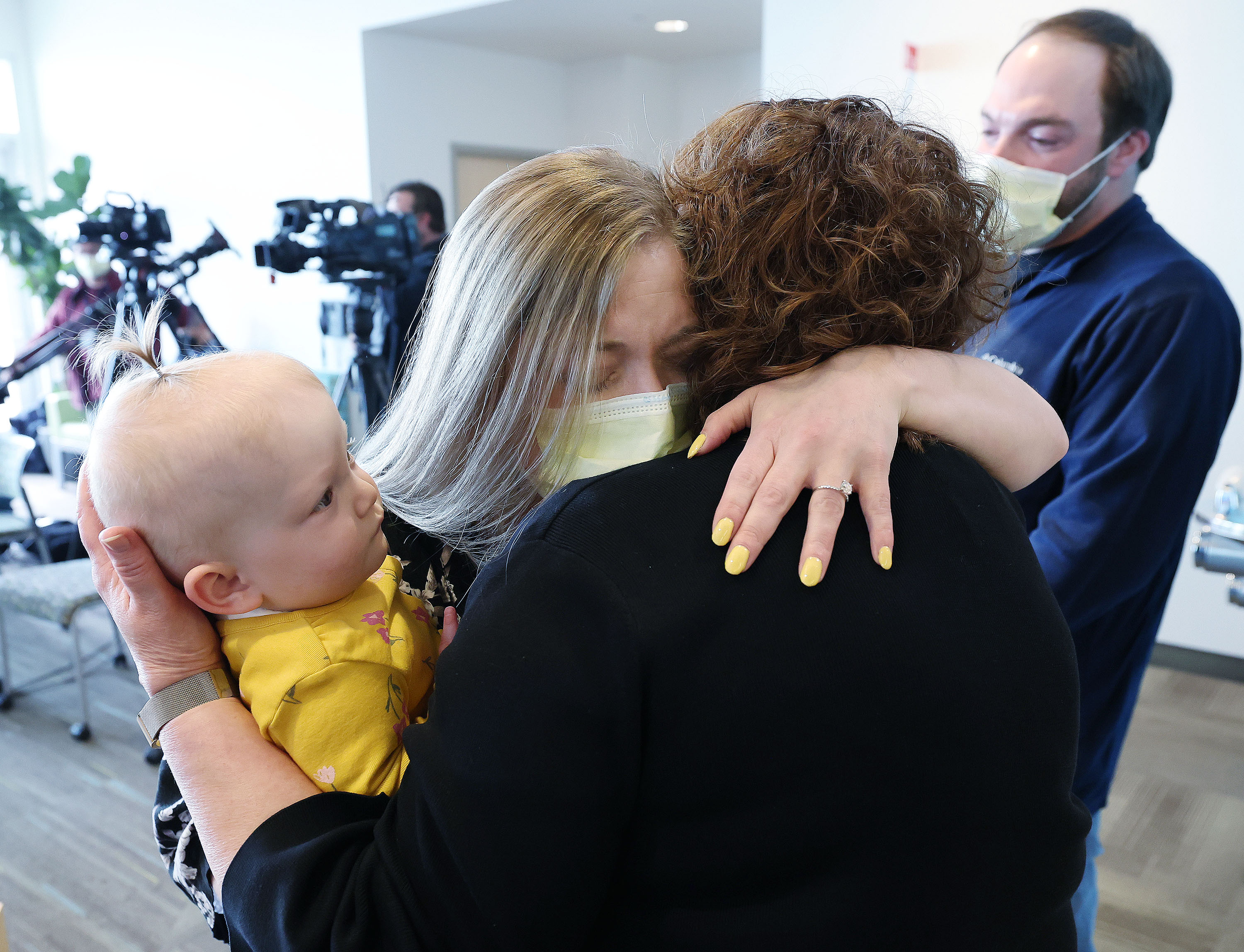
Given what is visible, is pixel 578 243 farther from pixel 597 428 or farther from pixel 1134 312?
pixel 1134 312

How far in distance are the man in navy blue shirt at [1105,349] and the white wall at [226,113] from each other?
401cm

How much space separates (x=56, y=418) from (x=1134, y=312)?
6.39 m

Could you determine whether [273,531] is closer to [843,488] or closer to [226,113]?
[843,488]

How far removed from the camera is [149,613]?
2.70ft

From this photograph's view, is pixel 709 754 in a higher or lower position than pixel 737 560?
lower

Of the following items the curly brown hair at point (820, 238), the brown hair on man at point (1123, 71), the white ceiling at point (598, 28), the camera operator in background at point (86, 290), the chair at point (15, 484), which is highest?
the white ceiling at point (598, 28)

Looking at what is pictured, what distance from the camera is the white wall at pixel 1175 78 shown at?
9.46 feet

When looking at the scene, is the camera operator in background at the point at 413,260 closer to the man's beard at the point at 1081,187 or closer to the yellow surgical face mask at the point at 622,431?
the man's beard at the point at 1081,187

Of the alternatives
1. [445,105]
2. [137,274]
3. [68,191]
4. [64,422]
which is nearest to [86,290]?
[137,274]

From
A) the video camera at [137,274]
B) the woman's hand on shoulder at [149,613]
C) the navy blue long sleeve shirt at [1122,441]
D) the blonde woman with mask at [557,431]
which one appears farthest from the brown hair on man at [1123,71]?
the video camera at [137,274]

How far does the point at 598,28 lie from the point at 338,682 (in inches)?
216

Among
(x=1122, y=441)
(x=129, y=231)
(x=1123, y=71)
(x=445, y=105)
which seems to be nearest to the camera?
(x=1122, y=441)

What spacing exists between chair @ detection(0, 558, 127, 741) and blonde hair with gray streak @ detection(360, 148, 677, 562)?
2.62 metres

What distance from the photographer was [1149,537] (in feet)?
4.67
